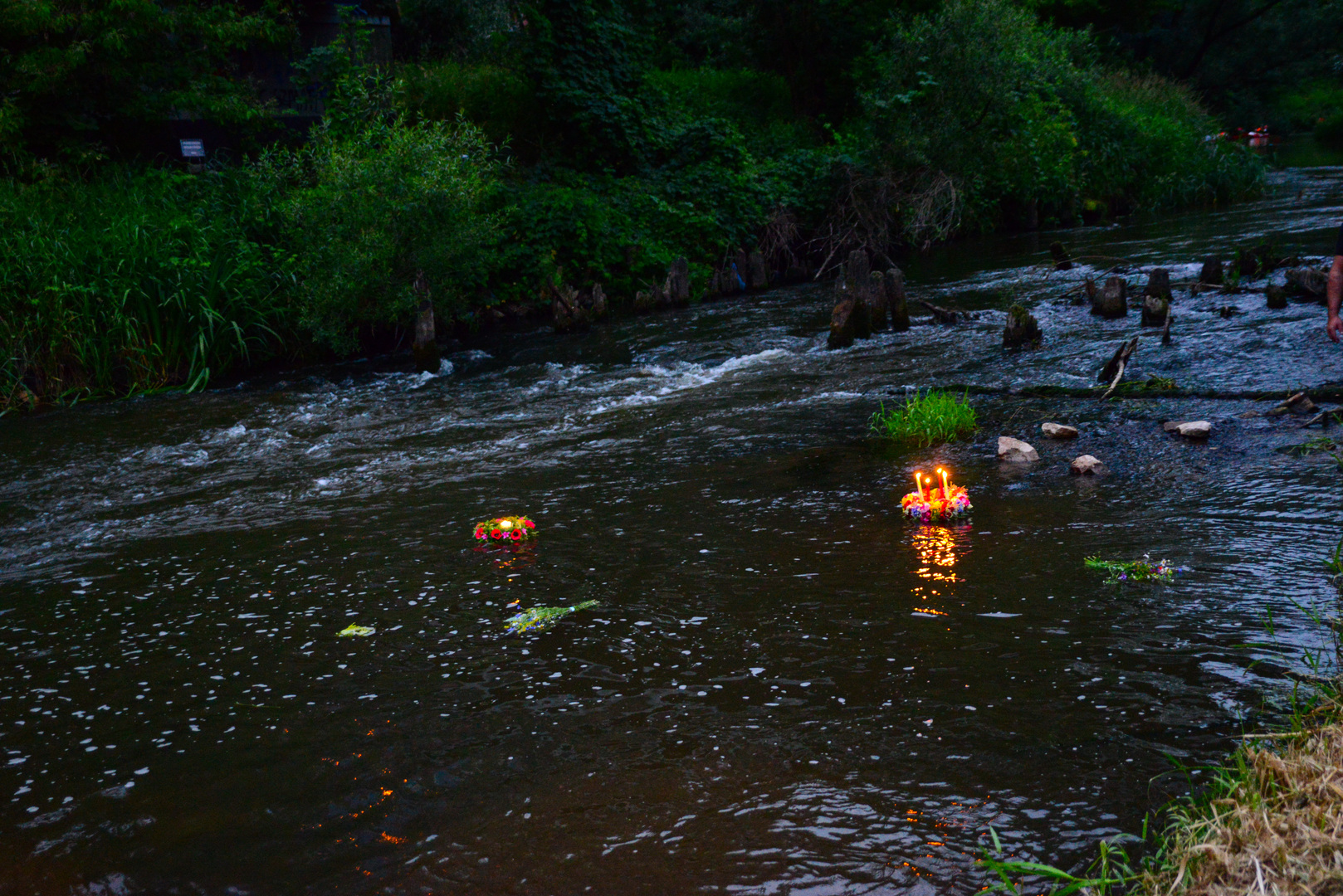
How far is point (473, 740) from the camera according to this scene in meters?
3.79

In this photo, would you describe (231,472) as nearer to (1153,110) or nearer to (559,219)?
(559,219)

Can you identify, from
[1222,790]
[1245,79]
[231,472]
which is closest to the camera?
[1222,790]

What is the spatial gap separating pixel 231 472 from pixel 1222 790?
27.1 feet

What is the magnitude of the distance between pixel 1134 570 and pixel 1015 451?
248 centimetres

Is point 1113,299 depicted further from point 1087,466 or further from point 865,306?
point 1087,466

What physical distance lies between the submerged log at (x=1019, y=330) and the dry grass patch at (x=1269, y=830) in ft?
27.8

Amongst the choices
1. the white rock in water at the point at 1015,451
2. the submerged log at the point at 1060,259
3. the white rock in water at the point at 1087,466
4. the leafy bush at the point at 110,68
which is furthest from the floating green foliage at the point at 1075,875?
the leafy bush at the point at 110,68

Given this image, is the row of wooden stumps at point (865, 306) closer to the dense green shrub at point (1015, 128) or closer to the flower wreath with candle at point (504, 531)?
the flower wreath with candle at point (504, 531)

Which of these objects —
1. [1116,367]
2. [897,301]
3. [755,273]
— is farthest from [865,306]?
[755,273]

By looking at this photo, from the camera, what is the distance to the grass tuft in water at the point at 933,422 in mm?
7754

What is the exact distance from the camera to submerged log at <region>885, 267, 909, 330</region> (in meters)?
Answer: 12.6

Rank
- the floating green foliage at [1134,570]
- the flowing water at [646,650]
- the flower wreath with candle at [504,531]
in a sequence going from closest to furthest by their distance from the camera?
1. the flowing water at [646,650]
2. the floating green foliage at [1134,570]
3. the flower wreath with candle at [504,531]

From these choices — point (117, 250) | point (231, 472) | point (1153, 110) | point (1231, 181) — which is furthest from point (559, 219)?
point (1153, 110)

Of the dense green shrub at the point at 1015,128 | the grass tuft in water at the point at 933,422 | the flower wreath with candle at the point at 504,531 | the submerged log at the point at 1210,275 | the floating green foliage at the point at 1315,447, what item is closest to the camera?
the flower wreath with candle at the point at 504,531
